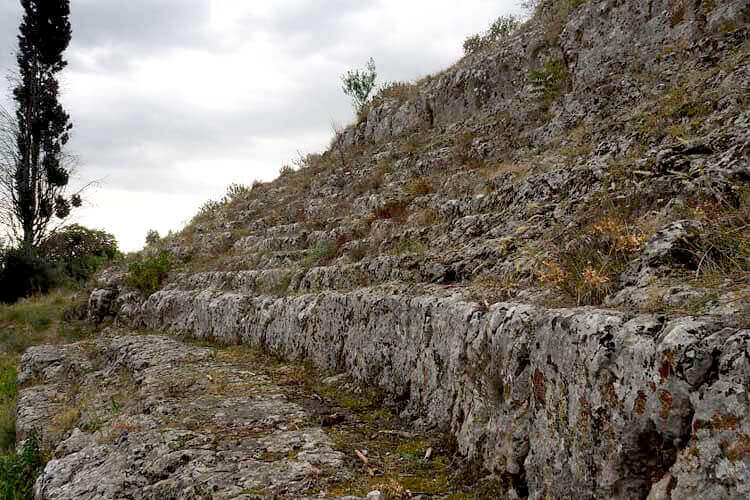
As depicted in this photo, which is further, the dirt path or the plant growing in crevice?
the dirt path

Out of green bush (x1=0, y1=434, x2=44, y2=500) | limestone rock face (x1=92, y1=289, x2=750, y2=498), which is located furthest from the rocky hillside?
green bush (x1=0, y1=434, x2=44, y2=500)

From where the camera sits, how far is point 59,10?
33469 mm

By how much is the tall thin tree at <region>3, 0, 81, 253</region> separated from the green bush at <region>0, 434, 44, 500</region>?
30.2 metres

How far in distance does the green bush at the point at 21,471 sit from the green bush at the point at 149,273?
12.0m

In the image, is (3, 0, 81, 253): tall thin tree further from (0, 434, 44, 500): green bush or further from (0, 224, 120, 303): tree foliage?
(0, 434, 44, 500): green bush

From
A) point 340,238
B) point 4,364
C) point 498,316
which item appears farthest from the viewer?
point 4,364

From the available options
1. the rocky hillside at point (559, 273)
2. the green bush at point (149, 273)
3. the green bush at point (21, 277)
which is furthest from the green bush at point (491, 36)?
the green bush at point (21, 277)

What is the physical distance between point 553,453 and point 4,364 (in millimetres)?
19578

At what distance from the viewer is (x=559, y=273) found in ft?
14.9

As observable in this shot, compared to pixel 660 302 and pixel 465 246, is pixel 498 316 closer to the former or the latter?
pixel 660 302

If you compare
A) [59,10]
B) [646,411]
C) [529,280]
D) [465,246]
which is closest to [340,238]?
[465,246]

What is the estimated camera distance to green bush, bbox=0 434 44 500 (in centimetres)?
682

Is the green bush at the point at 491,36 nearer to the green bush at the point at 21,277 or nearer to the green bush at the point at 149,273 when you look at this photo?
the green bush at the point at 149,273

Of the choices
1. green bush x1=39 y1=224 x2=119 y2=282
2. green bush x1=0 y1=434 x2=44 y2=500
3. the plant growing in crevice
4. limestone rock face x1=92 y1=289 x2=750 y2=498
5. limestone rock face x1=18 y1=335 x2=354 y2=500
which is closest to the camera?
limestone rock face x1=92 y1=289 x2=750 y2=498
